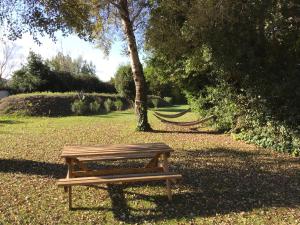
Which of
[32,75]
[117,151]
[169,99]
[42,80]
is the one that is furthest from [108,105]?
[117,151]

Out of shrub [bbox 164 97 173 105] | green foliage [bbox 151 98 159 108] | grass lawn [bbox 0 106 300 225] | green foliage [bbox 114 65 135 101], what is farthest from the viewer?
shrub [bbox 164 97 173 105]

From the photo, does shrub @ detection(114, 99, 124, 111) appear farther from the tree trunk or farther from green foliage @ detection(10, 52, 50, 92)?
the tree trunk

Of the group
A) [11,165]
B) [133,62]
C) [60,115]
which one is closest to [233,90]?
[133,62]

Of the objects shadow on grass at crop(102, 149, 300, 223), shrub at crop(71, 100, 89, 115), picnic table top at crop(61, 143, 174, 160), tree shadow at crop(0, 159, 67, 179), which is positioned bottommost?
shadow on grass at crop(102, 149, 300, 223)

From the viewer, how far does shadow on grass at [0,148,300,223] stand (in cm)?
539

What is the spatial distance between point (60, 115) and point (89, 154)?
15906 mm

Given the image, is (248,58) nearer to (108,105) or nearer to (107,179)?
(107,179)

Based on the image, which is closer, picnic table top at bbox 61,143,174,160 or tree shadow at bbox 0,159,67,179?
picnic table top at bbox 61,143,174,160

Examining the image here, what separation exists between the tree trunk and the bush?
11.1 metres

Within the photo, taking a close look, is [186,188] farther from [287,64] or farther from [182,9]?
[182,9]

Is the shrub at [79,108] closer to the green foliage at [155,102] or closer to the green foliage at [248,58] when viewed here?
the green foliage at [155,102]

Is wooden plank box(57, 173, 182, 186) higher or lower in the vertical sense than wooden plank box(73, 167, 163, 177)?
higher

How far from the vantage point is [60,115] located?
21047mm

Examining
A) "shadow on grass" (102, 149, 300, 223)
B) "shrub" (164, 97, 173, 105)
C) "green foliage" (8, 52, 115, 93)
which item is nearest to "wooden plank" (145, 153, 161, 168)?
"shadow on grass" (102, 149, 300, 223)
